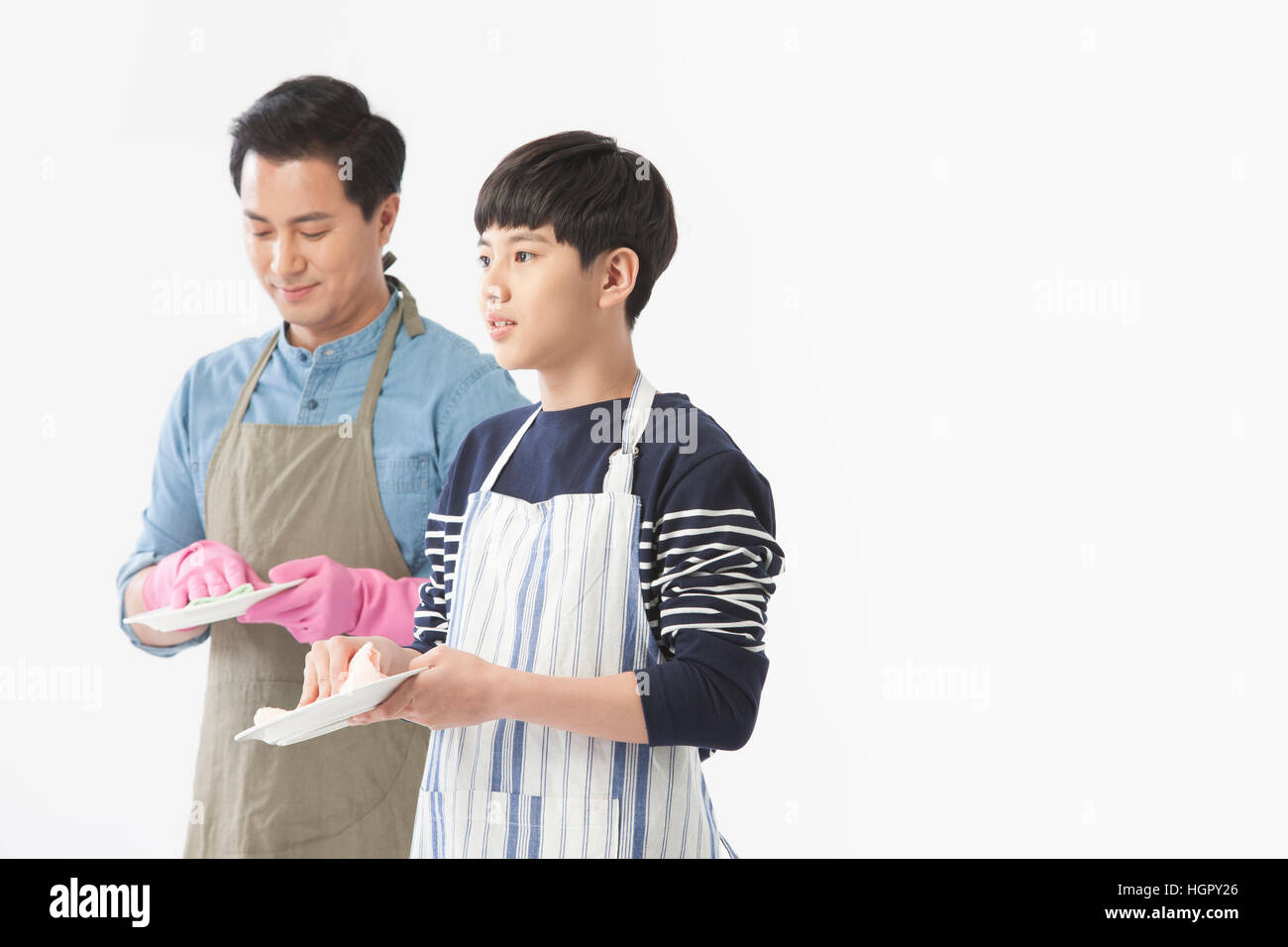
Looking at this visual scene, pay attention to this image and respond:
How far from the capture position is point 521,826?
115cm

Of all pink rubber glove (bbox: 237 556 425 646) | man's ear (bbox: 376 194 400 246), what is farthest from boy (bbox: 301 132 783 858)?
man's ear (bbox: 376 194 400 246)

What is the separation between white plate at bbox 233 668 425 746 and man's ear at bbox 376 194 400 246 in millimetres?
792

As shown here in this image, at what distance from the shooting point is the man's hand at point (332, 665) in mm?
1131

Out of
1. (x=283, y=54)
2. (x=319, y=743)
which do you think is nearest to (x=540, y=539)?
(x=319, y=743)

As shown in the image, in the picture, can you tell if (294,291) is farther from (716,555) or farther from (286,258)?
(716,555)

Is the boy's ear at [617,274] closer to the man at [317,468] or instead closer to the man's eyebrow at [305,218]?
the man at [317,468]

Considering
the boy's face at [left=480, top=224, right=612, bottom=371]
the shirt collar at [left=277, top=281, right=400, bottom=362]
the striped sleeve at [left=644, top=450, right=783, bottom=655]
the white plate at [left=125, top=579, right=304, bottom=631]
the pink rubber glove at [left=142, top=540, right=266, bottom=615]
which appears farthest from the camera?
the shirt collar at [left=277, top=281, right=400, bottom=362]

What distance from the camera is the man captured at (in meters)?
1.57

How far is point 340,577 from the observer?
1.47 meters

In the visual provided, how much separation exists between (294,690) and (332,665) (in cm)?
50

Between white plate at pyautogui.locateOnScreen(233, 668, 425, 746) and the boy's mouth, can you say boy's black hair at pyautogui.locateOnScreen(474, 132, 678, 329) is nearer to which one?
the boy's mouth

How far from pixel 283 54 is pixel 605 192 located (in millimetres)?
1589

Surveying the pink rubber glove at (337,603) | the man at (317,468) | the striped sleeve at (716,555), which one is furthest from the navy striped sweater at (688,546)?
the man at (317,468)

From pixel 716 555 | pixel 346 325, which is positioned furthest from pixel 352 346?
pixel 716 555
